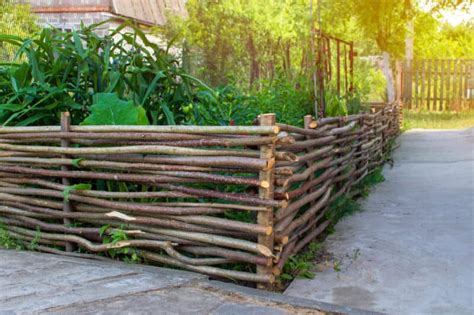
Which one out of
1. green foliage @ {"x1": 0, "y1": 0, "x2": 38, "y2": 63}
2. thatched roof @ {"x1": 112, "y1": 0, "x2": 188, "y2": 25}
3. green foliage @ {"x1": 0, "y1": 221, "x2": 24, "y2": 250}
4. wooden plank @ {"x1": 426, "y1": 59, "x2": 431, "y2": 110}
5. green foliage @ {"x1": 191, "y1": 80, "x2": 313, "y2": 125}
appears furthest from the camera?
wooden plank @ {"x1": 426, "y1": 59, "x2": 431, "y2": 110}

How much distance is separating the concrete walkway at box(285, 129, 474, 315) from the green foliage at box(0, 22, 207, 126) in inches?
55.2

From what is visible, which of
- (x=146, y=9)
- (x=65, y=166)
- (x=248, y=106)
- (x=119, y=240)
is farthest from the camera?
(x=146, y=9)

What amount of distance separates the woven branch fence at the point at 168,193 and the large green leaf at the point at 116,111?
0.48 ft

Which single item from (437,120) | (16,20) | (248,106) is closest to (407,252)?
(248,106)

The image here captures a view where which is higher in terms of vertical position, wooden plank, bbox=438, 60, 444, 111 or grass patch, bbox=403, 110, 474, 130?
wooden plank, bbox=438, 60, 444, 111

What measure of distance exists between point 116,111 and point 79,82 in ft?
1.58

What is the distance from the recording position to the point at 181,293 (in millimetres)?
3041

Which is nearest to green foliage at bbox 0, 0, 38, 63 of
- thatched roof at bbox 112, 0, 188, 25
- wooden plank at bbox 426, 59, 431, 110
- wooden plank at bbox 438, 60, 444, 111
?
thatched roof at bbox 112, 0, 188, 25

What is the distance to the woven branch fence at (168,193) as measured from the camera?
3.31 m

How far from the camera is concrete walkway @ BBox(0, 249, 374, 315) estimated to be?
2805 mm

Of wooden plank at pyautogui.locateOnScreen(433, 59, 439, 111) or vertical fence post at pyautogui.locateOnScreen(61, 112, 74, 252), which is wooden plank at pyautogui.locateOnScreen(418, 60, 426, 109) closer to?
wooden plank at pyautogui.locateOnScreen(433, 59, 439, 111)

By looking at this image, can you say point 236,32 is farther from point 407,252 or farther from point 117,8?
point 407,252

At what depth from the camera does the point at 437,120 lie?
17.2 meters

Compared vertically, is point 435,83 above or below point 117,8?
below
